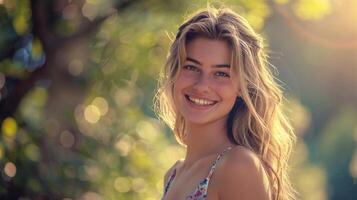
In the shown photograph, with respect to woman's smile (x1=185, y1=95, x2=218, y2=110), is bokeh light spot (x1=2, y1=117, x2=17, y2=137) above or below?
below

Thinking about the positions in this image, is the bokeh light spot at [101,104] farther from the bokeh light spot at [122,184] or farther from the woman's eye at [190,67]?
the woman's eye at [190,67]

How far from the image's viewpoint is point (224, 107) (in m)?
2.25

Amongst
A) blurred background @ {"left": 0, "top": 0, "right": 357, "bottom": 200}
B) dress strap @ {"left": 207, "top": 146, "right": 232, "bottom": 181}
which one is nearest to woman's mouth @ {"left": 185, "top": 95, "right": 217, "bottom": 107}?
dress strap @ {"left": 207, "top": 146, "right": 232, "bottom": 181}

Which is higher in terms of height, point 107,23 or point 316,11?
point 316,11

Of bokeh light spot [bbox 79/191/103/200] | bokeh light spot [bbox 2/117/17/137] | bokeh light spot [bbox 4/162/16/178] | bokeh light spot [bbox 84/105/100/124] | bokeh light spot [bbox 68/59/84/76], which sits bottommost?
bokeh light spot [bbox 79/191/103/200]

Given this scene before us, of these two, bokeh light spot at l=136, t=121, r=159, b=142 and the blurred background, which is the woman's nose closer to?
the blurred background

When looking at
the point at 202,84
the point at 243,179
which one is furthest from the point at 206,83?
the point at 243,179

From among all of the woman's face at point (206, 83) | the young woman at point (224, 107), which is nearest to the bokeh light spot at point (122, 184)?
the young woman at point (224, 107)

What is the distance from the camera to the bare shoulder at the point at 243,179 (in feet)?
6.81

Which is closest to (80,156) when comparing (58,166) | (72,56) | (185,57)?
(58,166)

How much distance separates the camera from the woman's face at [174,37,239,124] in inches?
87.2

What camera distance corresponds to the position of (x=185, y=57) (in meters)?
2.29

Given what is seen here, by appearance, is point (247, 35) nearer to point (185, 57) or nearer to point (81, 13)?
point (185, 57)

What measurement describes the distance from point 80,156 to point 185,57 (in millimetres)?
3702
